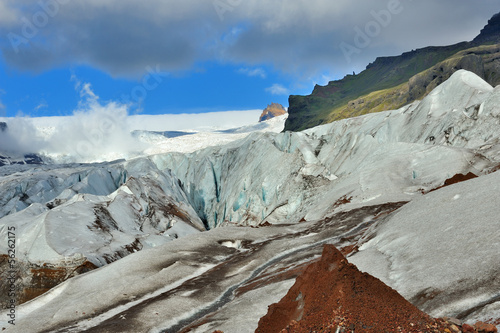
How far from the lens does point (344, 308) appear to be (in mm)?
12367

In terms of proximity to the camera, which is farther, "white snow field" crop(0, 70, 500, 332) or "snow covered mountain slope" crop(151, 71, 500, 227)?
"snow covered mountain slope" crop(151, 71, 500, 227)

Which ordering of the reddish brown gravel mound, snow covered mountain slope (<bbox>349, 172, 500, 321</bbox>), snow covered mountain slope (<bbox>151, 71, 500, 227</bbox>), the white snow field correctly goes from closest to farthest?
the reddish brown gravel mound, snow covered mountain slope (<bbox>349, 172, 500, 321</bbox>), the white snow field, snow covered mountain slope (<bbox>151, 71, 500, 227</bbox>)

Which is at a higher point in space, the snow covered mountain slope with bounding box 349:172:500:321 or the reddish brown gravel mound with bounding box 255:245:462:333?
the reddish brown gravel mound with bounding box 255:245:462:333

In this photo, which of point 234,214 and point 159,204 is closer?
point 159,204

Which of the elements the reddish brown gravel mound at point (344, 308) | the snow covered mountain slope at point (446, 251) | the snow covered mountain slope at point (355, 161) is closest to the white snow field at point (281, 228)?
the snow covered mountain slope at point (446, 251)

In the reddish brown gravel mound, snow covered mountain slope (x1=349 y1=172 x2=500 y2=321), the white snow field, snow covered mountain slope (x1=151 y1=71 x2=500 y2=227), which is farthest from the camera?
snow covered mountain slope (x1=151 y1=71 x2=500 y2=227)

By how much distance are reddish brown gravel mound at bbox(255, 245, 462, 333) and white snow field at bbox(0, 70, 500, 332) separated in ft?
9.35

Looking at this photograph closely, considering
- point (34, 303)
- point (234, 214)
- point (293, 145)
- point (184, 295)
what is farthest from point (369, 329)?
point (293, 145)

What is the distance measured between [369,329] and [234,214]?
277 ft

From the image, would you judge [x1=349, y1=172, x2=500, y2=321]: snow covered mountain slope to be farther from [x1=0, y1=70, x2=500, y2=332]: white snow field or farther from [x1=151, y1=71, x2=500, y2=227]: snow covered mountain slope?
[x1=151, y1=71, x2=500, y2=227]: snow covered mountain slope

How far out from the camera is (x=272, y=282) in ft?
86.6

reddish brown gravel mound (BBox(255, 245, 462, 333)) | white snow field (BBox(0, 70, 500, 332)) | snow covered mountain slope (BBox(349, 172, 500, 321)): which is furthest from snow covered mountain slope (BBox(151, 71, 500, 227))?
reddish brown gravel mound (BBox(255, 245, 462, 333))

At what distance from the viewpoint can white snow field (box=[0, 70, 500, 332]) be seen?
66.5 feet

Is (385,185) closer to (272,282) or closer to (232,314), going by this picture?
(272,282)
